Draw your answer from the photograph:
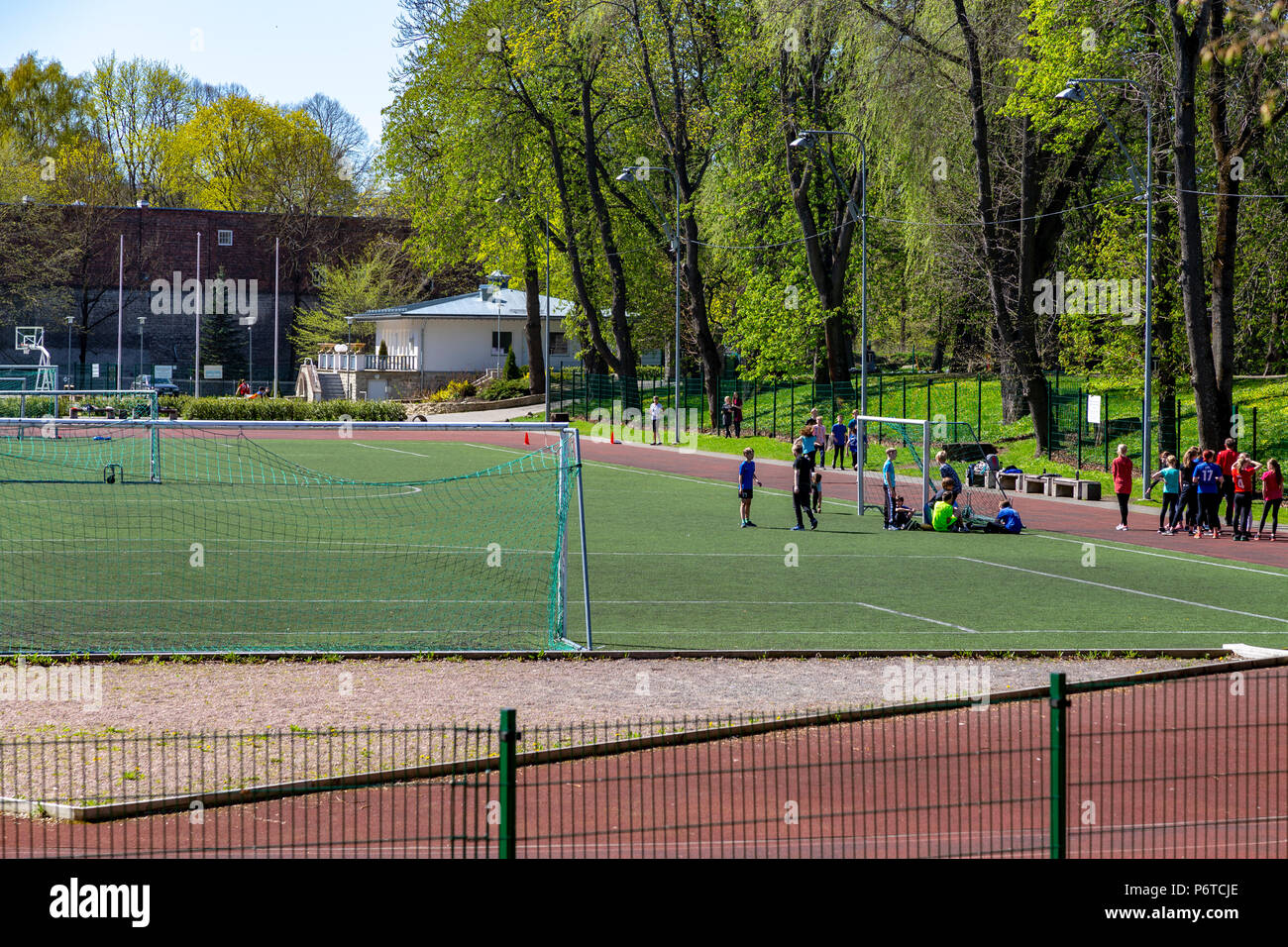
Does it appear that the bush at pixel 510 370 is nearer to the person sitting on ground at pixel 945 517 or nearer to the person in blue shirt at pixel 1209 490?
the person sitting on ground at pixel 945 517

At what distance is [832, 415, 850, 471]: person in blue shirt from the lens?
144 ft

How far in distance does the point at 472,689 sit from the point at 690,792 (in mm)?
4118

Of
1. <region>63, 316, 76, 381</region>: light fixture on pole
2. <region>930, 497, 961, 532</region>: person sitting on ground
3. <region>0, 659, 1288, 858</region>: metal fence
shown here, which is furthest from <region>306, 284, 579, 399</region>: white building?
<region>0, 659, 1288, 858</region>: metal fence

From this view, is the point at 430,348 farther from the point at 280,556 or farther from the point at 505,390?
the point at 280,556

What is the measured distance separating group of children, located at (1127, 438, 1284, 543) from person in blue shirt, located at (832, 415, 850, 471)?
14.8 m

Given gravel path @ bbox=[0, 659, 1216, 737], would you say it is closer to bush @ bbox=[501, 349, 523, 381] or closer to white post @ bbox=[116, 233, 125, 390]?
white post @ bbox=[116, 233, 125, 390]

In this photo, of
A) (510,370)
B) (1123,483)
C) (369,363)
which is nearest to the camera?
(1123,483)

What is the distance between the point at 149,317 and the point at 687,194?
4904cm

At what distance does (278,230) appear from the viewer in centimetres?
9375

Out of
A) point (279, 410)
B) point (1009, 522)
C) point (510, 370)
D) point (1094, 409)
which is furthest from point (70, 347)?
point (1009, 522)

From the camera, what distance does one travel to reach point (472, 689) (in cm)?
1333

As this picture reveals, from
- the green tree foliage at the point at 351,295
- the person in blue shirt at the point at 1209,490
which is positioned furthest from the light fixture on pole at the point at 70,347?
the person in blue shirt at the point at 1209,490

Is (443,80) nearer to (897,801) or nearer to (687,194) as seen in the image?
(687,194)
